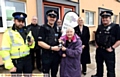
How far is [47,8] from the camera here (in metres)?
5.70

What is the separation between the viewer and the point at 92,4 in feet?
28.4

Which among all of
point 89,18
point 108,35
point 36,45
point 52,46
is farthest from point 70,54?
point 89,18

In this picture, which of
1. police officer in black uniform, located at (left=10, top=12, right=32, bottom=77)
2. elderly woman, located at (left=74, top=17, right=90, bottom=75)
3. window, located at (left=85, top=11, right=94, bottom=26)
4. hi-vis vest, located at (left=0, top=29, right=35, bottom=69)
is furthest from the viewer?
window, located at (left=85, top=11, right=94, bottom=26)

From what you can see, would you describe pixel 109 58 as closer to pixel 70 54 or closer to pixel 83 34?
pixel 83 34

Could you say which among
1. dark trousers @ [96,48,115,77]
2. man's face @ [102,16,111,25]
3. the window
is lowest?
dark trousers @ [96,48,115,77]

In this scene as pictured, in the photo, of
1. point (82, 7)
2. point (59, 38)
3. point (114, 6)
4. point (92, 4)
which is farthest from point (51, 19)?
point (114, 6)

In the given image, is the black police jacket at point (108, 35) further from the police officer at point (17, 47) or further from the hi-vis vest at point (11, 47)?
the hi-vis vest at point (11, 47)

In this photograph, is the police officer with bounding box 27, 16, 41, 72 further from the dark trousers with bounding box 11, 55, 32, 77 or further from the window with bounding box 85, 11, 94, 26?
the window with bounding box 85, 11, 94, 26

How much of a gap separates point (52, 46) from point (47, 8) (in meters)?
3.41

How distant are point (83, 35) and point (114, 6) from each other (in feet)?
30.1

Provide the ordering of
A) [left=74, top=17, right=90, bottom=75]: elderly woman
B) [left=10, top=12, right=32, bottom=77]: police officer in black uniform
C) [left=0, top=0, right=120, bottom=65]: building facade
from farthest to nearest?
1. [left=0, top=0, right=120, bottom=65]: building facade
2. [left=74, top=17, right=90, bottom=75]: elderly woman
3. [left=10, top=12, right=32, bottom=77]: police officer in black uniform

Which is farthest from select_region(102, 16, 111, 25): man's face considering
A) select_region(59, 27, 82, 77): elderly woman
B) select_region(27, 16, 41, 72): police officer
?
select_region(27, 16, 41, 72): police officer

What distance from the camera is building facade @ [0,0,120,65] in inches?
169

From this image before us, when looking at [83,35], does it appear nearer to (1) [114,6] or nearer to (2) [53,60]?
(2) [53,60]
